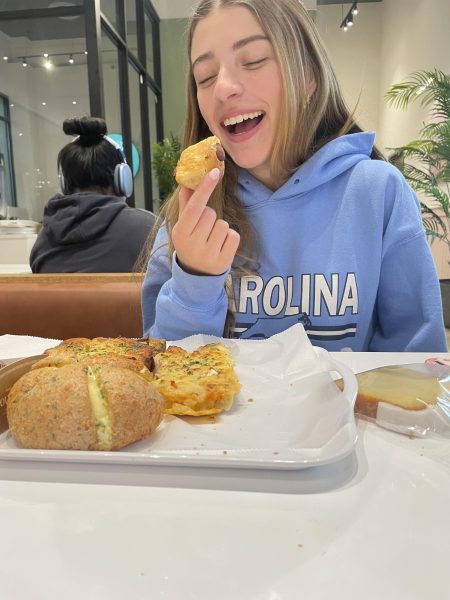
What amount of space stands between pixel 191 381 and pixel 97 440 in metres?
0.19

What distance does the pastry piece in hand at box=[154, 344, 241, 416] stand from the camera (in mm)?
662

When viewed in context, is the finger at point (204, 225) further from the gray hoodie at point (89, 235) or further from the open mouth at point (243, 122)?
the gray hoodie at point (89, 235)

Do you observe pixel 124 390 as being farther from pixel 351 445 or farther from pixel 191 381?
pixel 351 445

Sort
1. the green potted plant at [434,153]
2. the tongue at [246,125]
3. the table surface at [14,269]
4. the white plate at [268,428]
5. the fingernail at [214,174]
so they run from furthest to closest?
the green potted plant at [434,153] → the table surface at [14,269] → the tongue at [246,125] → the fingernail at [214,174] → the white plate at [268,428]

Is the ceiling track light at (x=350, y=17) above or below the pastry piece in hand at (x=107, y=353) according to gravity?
above

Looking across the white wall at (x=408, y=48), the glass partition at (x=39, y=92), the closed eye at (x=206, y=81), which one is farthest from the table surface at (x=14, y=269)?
the white wall at (x=408, y=48)

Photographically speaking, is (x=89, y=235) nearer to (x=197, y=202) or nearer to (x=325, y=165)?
(x=325, y=165)

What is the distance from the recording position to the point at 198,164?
979mm

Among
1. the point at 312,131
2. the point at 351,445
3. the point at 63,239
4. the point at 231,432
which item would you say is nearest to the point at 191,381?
the point at 231,432

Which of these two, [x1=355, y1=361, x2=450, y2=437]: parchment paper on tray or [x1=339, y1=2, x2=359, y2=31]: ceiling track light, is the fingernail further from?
[x1=339, y1=2, x2=359, y2=31]: ceiling track light

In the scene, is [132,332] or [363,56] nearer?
[132,332]

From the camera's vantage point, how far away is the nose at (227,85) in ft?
3.76

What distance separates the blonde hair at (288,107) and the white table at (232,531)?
34.1 inches

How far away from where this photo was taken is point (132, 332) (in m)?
1.83
